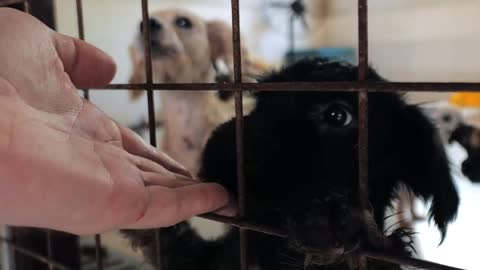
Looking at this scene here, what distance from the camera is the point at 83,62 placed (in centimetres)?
74

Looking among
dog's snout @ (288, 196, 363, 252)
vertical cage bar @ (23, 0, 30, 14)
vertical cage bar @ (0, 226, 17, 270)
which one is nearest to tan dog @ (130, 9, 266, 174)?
vertical cage bar @ (0, 226, 17, 270)

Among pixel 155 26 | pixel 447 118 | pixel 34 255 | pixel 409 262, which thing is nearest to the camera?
pixel 409 262

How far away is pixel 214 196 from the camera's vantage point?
69 centimetres

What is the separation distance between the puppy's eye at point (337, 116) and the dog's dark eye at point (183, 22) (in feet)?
4.71

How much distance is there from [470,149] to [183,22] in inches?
A: 58.7

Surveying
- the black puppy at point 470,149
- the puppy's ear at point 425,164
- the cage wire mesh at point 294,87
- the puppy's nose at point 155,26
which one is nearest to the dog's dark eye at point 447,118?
the black puppy at point 470,149

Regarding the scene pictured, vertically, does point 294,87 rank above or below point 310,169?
above

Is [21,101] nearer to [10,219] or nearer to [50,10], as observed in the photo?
[10,219]

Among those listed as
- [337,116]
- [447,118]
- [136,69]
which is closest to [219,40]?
[136,69]

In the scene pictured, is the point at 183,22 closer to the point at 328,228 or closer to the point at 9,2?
the point at 9,2

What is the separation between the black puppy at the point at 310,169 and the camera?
668 millimetres

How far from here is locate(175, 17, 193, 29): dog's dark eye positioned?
7.11 ft

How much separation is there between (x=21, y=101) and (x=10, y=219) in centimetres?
13

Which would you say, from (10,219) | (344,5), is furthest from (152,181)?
(344,5)
